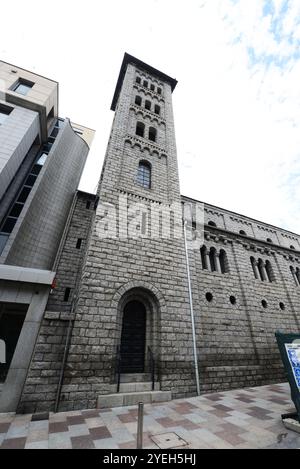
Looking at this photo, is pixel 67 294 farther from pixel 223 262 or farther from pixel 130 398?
pixel 223 262

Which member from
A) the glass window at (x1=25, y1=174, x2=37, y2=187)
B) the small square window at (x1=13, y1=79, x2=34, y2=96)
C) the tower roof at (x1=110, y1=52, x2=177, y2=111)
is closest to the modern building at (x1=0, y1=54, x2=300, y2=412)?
the glass window at (x1=25, y1=174, x2=37, y2=187)

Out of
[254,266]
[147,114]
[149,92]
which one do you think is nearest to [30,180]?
[147,114]

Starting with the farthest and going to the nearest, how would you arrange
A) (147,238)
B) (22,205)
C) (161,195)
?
(22,205) → (161,195) → (147,238)

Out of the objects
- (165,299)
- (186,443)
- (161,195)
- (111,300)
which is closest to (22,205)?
(161,195)

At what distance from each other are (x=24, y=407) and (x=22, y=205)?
11.3 m

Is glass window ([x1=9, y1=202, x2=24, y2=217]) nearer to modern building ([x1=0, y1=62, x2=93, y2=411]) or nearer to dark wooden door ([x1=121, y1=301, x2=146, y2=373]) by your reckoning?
modern building ([x1=0, y1=62, x2=93, y2=411])

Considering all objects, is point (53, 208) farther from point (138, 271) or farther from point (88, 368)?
point (88, 368)

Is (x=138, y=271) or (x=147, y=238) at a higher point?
(x=147, y=238)

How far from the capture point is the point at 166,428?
4.36 m

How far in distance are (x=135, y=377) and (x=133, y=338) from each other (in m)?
1.23

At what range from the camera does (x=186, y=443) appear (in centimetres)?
371

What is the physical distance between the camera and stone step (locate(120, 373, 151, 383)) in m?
6.75

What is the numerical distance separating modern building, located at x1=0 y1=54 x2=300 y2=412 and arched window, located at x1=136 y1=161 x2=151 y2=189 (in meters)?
0.09
